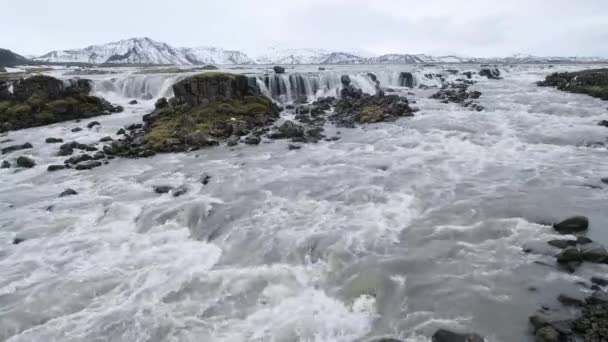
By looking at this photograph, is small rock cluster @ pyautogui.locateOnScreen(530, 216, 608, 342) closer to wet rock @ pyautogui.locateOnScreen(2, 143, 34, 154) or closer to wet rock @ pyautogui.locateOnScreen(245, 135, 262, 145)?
wet rock @ pyautogui.locateOnScreen(245, 135, 262, 145)

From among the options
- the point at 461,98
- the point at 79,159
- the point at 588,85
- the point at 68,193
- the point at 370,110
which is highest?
the point at 588,85

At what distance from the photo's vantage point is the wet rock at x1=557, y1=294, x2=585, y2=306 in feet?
30.8

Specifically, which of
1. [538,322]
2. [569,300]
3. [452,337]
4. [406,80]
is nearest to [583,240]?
[569,300]

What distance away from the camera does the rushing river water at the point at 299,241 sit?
974 cm

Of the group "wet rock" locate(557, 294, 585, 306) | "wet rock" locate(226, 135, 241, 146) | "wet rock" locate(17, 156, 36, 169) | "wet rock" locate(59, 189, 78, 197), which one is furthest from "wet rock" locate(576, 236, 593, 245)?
"wet rock" locate(17, 156, 36, 169)

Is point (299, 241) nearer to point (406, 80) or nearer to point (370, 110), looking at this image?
point (370, 110)

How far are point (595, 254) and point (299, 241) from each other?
753 cm

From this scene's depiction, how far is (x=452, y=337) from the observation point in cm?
855

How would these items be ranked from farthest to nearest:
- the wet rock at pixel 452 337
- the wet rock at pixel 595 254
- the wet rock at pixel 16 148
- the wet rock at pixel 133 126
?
1. the wet rock at pixel 133 126
2. the wet rock at pixel 16 148
3. the wet rock at pixel 595 254
4. the wet rock at pixel 452 337

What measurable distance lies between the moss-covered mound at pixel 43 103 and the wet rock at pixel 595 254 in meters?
37.1

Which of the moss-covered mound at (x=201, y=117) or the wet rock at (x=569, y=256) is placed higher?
the moss-covered mound at (x=201, y=117)

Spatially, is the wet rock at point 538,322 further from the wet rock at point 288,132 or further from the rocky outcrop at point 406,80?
the rocky outcrop at point 406,80

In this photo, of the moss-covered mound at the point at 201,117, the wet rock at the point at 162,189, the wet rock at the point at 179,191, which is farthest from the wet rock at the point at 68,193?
the moss-covered mound at the point at 201,117

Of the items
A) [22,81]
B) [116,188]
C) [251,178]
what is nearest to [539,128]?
[251,178]
